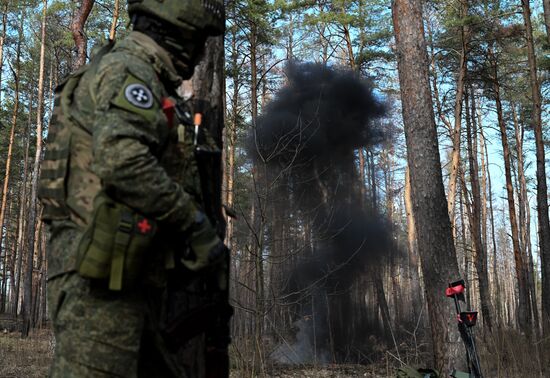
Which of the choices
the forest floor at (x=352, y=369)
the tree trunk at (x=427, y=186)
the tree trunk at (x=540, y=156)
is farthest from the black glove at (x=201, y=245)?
the tree trunk at (x=540, y=156)

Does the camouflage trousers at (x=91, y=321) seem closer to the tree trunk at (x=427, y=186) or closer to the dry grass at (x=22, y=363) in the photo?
the tree trunk at (x=427, y=186)

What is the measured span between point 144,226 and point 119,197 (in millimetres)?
130

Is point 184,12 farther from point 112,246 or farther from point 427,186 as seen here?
point 427,186

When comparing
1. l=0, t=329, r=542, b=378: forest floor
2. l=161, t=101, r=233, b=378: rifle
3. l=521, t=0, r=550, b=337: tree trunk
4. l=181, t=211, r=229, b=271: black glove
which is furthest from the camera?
l=521, t=0, r=550, b=337: tree trunk

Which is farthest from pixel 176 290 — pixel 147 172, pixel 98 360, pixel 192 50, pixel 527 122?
pixel 527 122

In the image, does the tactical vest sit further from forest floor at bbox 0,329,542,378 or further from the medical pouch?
forest floor at bbox 0,329,542,378

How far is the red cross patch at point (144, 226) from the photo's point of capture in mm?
1665

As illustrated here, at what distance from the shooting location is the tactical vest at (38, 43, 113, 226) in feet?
5.94

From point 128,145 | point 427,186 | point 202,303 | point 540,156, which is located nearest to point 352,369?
point 427,186

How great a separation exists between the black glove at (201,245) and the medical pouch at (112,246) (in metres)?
0.17

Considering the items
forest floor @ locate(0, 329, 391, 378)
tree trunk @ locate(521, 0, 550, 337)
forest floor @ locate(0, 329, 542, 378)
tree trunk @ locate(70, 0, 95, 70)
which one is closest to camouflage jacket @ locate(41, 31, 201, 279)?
forest floor @ locate(0, 329, 542, 378)

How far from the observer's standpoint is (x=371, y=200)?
1903 centimetres

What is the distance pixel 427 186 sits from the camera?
Result: 5.73 meters

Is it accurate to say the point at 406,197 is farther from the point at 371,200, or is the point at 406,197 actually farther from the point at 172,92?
the point at 172,92
